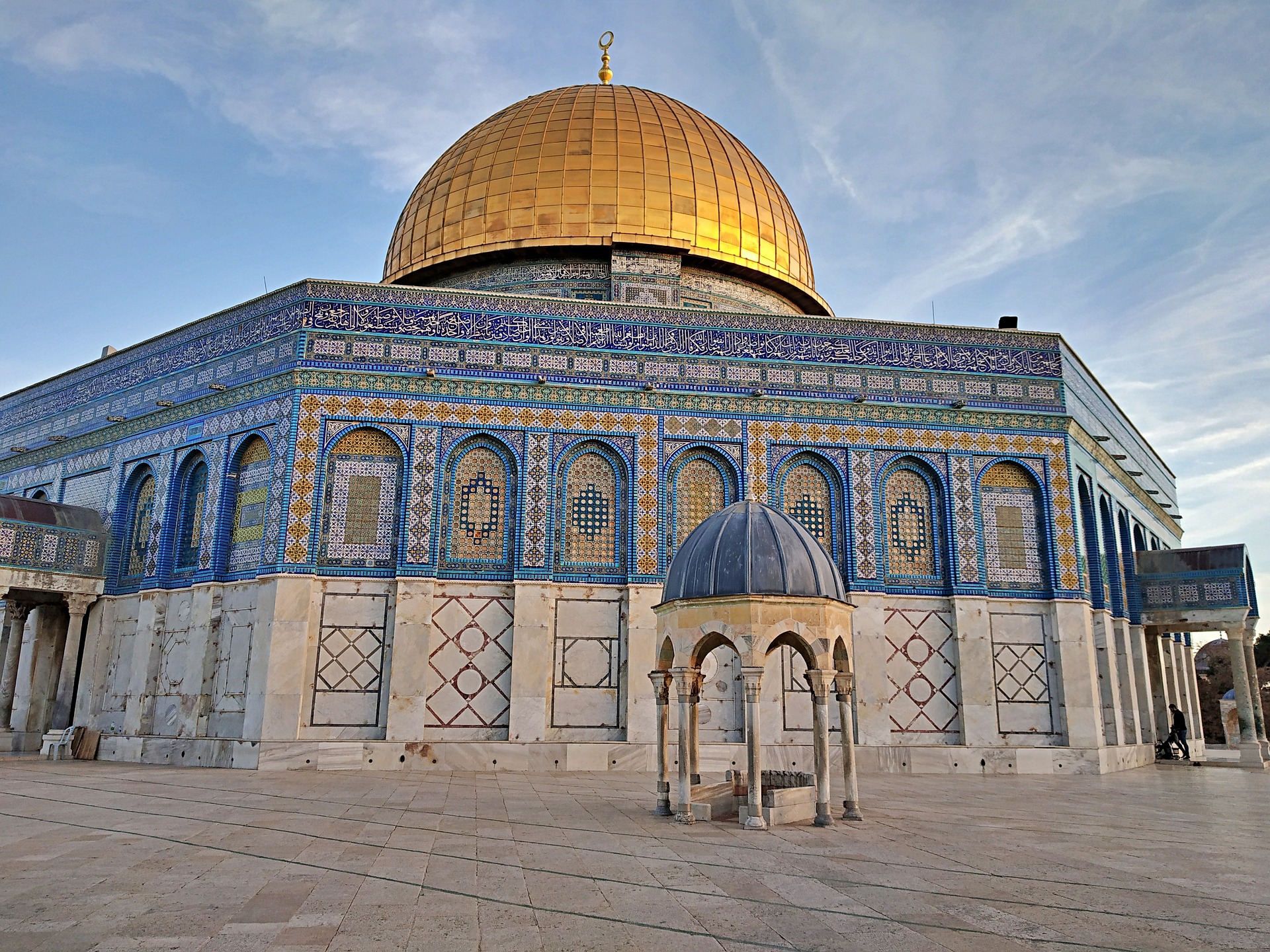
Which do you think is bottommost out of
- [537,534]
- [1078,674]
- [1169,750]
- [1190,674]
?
[1169,750]

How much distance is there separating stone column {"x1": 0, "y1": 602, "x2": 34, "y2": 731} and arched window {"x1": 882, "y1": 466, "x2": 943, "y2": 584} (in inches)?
598

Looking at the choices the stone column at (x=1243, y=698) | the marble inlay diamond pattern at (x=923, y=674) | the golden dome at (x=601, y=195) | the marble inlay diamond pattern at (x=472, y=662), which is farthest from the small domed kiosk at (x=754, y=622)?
the stone column at (x=1243, y=698)

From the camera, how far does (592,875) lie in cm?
571

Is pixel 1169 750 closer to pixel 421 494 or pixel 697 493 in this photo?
pixel 697 493

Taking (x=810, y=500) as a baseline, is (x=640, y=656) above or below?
below

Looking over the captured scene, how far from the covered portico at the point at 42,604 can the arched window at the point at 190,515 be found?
208 cm

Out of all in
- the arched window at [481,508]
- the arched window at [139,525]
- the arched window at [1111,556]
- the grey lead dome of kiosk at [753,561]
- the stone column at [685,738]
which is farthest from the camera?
the arched window at [1111,556]

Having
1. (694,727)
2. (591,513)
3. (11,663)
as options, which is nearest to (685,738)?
(694,727)

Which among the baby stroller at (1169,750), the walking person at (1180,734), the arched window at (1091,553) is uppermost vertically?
the arched window at (1091,553)

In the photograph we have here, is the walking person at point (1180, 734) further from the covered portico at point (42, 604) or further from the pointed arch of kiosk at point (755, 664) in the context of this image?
the covered portico at point (42, 604)

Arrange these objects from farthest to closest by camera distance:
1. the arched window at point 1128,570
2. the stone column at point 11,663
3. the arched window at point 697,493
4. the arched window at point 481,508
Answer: the arched window at point 1128,570 < the stone column at point 11,663 < the arched window at point 697,493 < the arched window at point 481,508

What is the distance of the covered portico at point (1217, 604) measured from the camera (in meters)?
17.3

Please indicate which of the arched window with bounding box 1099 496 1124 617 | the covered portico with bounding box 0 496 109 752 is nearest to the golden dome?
the arched window with bounding box 1099 496 1124 617

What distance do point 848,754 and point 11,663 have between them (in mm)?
15891
